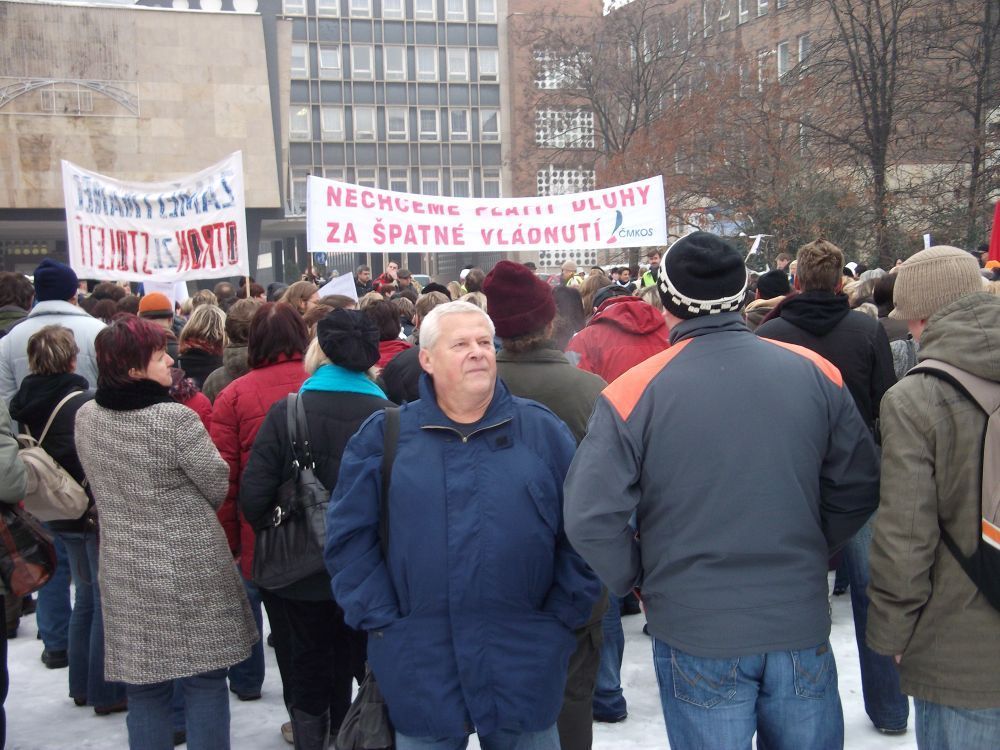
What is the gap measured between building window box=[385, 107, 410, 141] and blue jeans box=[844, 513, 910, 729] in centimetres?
5932

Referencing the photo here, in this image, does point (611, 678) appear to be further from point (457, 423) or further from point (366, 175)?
point (366, 175)

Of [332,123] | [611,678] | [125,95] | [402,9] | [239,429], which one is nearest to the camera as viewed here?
[239,429]

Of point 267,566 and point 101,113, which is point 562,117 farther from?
point 267,566

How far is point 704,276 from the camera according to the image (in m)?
2.72

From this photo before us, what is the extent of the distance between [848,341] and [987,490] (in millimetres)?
2016

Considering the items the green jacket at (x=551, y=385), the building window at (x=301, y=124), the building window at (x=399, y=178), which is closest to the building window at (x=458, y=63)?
the building window at (x=399, y=178)

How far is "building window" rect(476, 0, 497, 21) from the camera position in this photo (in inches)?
2440

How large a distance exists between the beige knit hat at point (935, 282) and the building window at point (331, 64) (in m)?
61.2

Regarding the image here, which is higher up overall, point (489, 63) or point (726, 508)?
point (489, 63)

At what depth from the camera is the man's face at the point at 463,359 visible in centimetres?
295

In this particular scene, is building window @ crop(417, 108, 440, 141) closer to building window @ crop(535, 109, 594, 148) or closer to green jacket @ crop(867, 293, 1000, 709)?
building window @ crop(535, 109, 594, 148)

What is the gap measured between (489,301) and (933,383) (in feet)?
5.68

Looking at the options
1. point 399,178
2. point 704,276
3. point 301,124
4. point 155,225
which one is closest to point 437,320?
point 704,276

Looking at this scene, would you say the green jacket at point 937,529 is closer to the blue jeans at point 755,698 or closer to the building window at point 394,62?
the blue jeans at point 755,698
